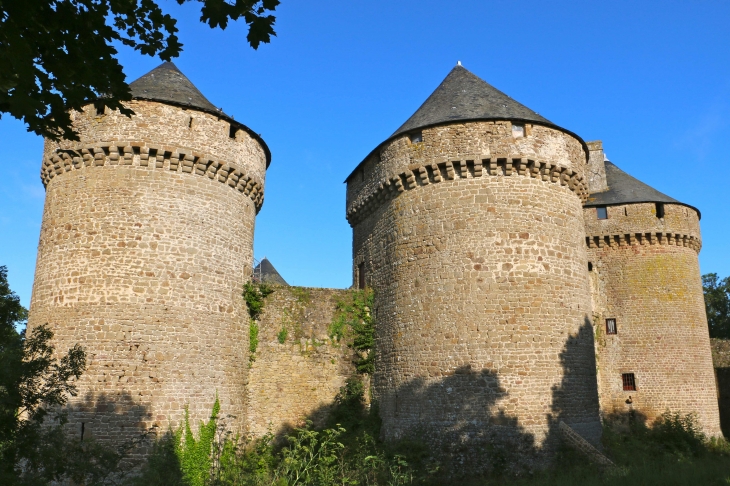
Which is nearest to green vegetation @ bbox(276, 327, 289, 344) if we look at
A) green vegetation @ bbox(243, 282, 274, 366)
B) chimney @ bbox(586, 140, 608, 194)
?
green vegetation @ bbox(243, 282, 274, 366)

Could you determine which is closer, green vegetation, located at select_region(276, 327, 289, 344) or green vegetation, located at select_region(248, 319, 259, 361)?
green vegetation, located at select_region(248, 319, 259, 361)

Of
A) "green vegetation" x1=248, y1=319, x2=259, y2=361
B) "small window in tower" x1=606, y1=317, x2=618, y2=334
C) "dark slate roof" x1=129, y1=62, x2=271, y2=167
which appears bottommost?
"green vegetation" x1=248, y1=319, x2=259, y2=361

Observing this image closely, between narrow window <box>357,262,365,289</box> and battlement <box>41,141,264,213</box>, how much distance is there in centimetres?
519

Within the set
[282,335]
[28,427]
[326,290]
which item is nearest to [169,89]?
[326,290]

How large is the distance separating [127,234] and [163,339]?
2.51m

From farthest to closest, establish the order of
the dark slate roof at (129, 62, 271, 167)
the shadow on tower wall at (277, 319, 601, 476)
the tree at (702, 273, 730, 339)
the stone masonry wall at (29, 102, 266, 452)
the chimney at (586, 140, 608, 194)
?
the tree at (702, 273, 730, 339)
the chimney at (586, 140, 608, 194)
the dark slate roof at (129, 62, 271, 167)
the shadow on tower wall at (277, 319, 601, 476)
the stone masonry wall at (29, 102, 266, 452)

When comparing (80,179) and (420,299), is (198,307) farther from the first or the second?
(420,299)

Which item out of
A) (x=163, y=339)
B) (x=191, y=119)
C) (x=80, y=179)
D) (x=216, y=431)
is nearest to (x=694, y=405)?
(x=216, y=431)

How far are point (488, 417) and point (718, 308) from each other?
34978 millimetres

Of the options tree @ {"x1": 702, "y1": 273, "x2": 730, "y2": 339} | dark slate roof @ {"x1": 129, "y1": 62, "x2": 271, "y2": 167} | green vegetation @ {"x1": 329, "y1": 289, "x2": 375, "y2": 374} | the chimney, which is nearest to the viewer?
dark slate roof @ {"x1": 129, "y1": 62, "x2": 271, "y2": 167}

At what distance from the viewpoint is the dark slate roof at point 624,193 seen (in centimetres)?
1981

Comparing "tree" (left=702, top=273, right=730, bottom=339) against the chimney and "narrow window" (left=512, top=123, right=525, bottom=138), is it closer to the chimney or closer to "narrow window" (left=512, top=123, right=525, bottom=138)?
the chimney

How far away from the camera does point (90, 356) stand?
11289mm

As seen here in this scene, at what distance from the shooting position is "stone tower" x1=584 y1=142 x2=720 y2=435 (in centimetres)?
1847
